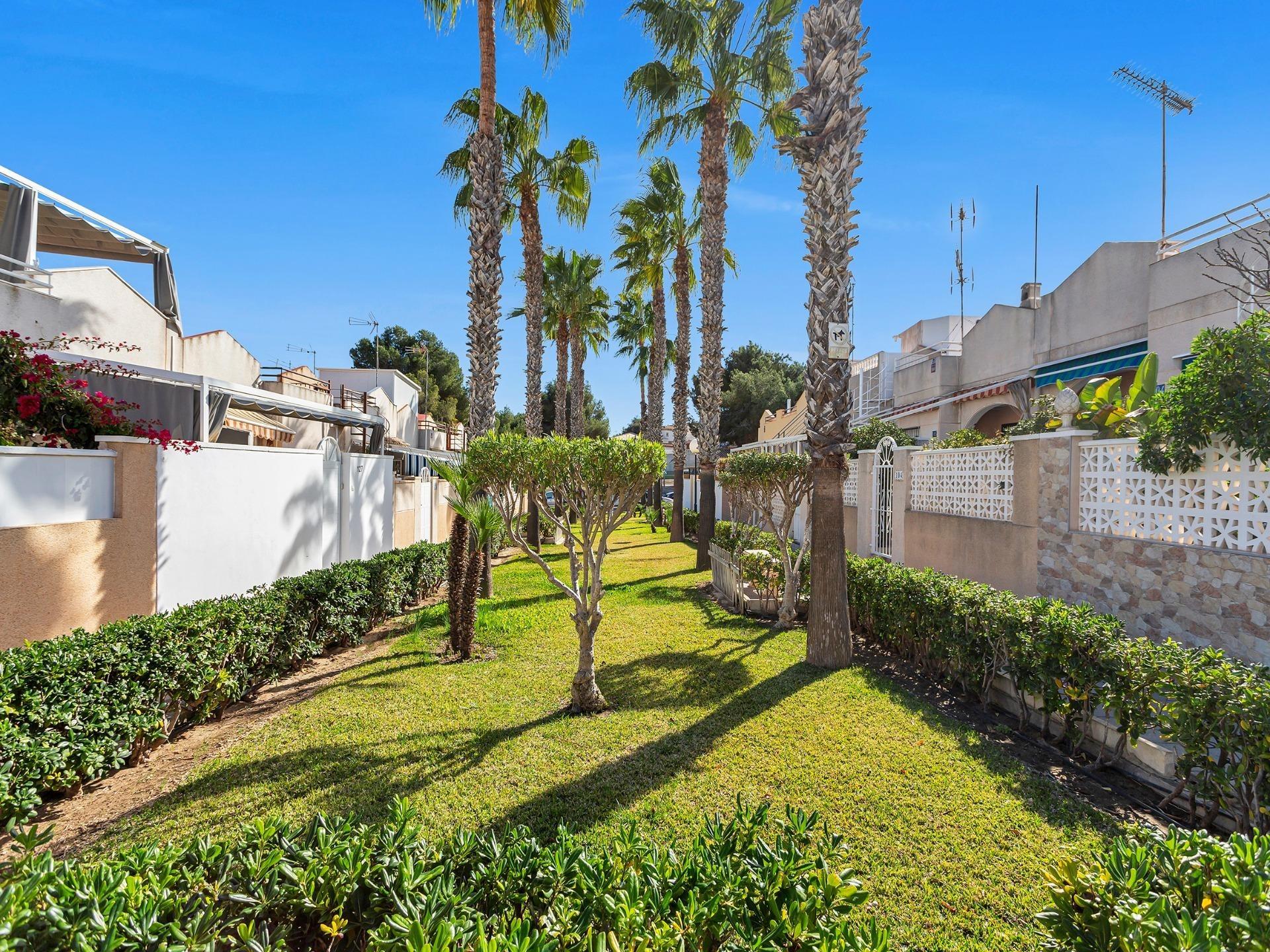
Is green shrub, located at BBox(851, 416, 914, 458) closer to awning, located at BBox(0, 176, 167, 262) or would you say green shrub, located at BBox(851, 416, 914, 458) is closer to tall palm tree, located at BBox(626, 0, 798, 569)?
tall palm tree, located at BBox(626, 0, 798, 569)

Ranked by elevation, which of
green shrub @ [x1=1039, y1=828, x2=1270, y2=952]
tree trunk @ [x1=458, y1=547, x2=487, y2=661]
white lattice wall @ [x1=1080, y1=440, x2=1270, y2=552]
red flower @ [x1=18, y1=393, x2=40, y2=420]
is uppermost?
red flower @ [x1=18, y1=393, x2=40, y2=420]

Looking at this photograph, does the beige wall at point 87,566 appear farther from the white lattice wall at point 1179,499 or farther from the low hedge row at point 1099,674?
the white lattice wall at point 1179,499

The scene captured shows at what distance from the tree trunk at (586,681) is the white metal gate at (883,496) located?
7990mm

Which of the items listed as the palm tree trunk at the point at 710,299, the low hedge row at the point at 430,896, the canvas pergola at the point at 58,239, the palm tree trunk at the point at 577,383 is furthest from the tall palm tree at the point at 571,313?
the low hedge row at the point at 430,896

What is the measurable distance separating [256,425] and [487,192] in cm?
821

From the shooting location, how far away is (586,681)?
19.5 feet

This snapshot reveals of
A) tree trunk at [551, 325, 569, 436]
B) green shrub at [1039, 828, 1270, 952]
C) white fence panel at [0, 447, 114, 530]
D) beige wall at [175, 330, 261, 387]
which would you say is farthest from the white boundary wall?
tree trunk at [551, 325, 569, 436]

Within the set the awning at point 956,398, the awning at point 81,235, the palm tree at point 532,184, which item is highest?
the palm tree at point 532,184

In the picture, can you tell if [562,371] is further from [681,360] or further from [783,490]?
[783,490]

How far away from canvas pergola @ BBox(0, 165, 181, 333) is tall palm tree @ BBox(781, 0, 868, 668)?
9806 mm

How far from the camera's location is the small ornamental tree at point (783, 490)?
9.38 metres

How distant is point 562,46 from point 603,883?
44.5ft

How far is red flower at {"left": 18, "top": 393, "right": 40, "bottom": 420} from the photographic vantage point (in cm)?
522

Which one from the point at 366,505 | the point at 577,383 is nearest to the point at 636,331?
the point at 577,383
